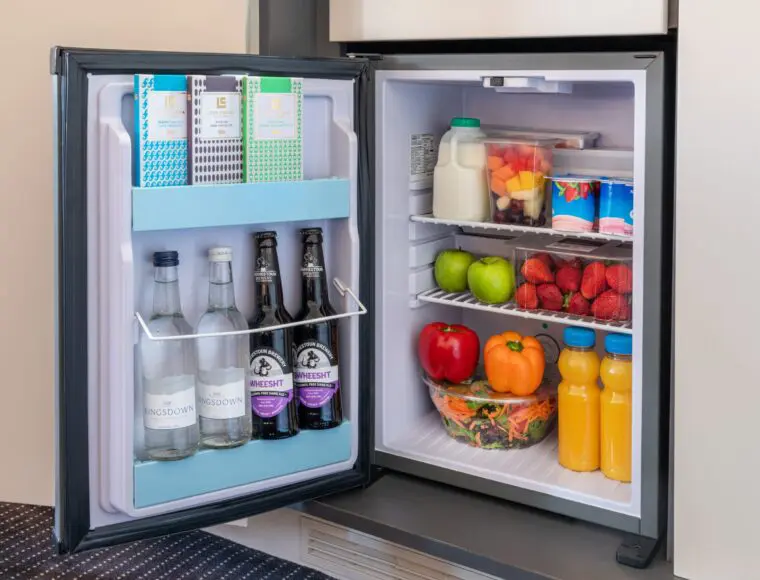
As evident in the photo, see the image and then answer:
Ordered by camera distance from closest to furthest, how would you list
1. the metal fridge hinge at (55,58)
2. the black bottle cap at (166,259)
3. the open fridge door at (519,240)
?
1. the metal fridge hinge at (55,58)
2. the black bottle cap at (166,259)
3. the open fridge door at (519,240)

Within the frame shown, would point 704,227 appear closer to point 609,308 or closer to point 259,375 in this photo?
point 609,308

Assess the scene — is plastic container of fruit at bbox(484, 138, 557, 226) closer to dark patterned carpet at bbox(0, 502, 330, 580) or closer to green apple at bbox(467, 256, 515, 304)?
green apple at bbox(467, 256, 515, 304)

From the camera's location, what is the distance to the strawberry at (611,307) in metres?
1.73

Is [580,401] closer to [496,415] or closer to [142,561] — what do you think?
[496,415]

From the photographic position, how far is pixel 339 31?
5.98 ft

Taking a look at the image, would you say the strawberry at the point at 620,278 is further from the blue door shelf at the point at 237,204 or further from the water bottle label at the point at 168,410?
the water bottle label at the point at 168,410

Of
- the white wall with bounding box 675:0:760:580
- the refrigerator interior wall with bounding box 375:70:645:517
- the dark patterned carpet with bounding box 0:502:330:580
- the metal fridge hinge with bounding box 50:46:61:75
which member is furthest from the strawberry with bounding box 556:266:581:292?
the metal fridge hinge with bounding box 50:46:61:75

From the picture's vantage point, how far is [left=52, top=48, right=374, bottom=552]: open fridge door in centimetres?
138

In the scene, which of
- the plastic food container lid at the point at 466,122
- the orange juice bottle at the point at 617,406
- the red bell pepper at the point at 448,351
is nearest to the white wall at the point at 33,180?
the plastic food container lid at the point at 466,122

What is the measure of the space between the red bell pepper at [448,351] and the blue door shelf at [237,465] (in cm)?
30

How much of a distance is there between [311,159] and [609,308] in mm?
630

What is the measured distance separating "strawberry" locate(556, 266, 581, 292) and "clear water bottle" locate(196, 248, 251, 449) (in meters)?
0.64

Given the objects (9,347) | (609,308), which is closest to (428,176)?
(609,308)

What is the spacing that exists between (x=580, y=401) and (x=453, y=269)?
0.40 meters
